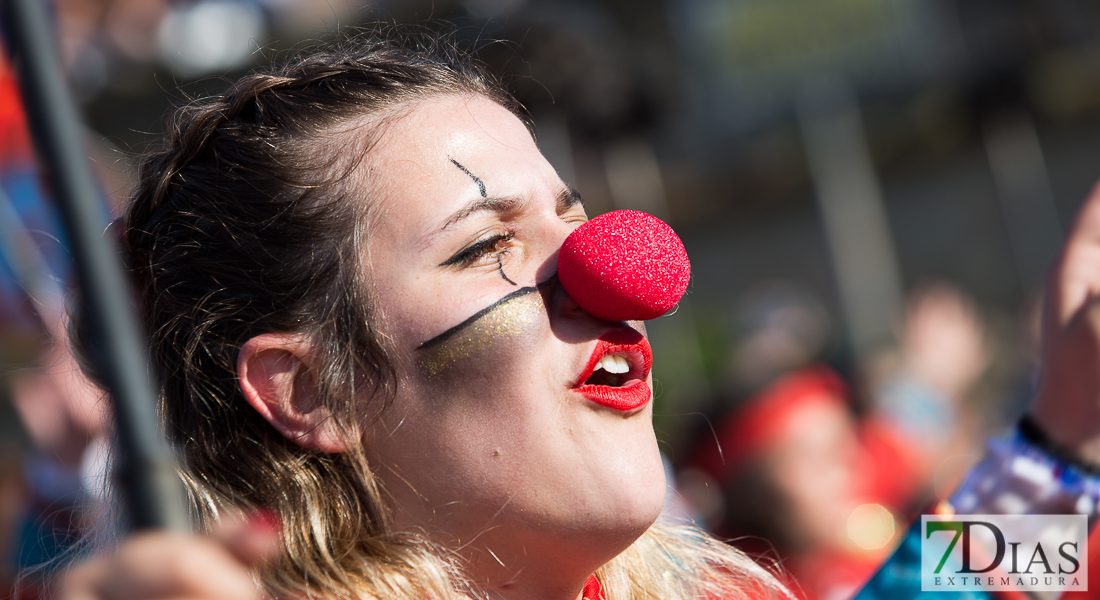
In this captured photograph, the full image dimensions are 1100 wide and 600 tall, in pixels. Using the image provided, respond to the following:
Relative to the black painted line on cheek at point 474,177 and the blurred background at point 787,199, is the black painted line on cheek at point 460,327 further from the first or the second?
the blurred background at point 787,199

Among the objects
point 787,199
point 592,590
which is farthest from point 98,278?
point 787,199

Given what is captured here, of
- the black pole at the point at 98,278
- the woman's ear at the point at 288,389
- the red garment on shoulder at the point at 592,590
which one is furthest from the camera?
the red garment on shoulder at the point at 592,590

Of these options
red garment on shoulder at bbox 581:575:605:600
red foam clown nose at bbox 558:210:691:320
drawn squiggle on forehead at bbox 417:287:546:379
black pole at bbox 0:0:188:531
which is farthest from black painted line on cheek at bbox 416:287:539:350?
black pole at bbox 0:0:188:531

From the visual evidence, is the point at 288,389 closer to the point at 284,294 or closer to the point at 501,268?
the point at 284,294

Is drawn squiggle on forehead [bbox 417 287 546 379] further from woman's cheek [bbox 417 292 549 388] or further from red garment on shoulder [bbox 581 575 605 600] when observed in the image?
red garment on shoulder [bbox 581 575 605 600]

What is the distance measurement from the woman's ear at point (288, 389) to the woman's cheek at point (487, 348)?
185 mm

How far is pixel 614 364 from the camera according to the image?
137cm

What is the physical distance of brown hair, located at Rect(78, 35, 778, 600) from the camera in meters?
1.32

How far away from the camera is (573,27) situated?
7.00 metres

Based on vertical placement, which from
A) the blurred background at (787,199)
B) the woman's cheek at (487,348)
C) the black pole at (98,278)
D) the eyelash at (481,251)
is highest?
the black pole at (98,278)

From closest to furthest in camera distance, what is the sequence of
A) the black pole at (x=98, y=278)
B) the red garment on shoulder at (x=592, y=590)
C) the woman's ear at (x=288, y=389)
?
the black pole at (x=98, y=278) < the woman's ear at (x=288, y=389) < the red garment on shoulder at (x=592, y=590)

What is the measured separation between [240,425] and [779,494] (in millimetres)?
2217

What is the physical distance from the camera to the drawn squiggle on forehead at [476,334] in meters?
1.28

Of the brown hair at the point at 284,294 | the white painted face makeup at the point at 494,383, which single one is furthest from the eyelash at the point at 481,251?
the brown hair at the point at 284,294
